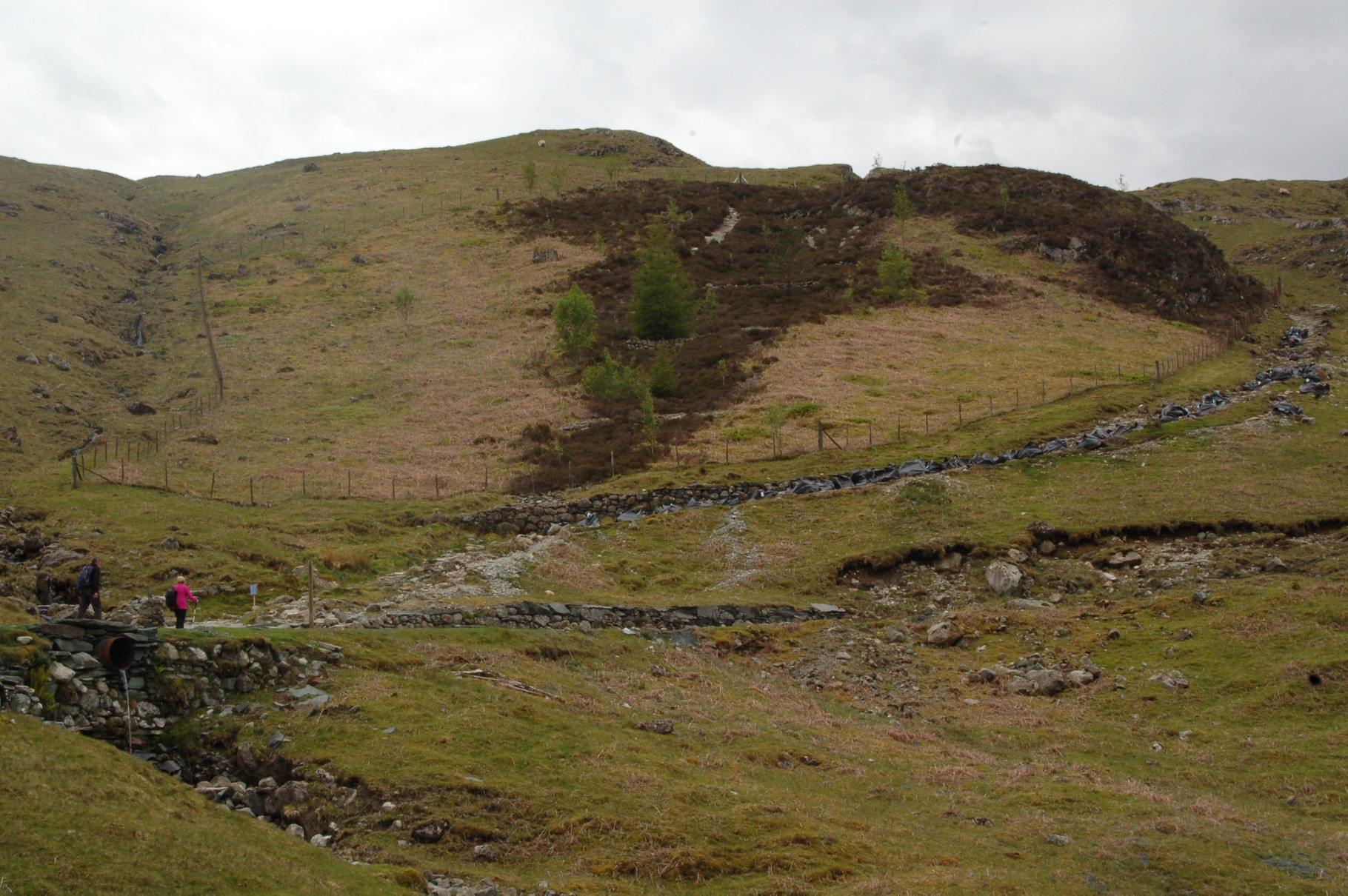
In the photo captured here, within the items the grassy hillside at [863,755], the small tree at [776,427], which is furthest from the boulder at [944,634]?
the small tree at [776,427]

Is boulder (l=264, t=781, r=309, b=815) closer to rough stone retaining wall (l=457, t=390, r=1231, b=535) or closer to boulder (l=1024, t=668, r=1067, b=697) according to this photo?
boulder (l=1024, t=668, r=1067, b=697)

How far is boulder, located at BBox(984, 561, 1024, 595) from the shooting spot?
31.0m

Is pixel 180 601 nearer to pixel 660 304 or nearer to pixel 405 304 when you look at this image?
pixel 660 304

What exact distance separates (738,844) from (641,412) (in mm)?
45436

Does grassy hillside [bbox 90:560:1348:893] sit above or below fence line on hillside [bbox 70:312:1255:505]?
below

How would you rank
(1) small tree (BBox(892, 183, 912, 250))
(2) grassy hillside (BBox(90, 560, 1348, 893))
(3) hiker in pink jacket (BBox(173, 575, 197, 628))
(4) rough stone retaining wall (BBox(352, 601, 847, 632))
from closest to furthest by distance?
(2) grassy hillside (BBox(90, 560, 1348, 893))
(3) hiker in pink jacket (BBox(173, 575, 197, 628))
(4) rough stone retaining wall (BBox(352, 601, 847, 632))
(1) small tree (BBox(892, 183, 912, 250))

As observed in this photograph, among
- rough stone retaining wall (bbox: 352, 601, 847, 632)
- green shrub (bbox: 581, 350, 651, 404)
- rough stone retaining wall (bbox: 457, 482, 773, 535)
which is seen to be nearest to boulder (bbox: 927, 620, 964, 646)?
rough stone retaining wall (bbox: 352, 601, 847, 632)

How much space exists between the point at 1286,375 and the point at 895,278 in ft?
103

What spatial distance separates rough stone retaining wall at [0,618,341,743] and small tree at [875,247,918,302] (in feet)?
223

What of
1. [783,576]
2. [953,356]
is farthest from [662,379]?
[783,576]

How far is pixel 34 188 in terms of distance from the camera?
116 m

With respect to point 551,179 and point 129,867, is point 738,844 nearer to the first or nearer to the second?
point 129,867

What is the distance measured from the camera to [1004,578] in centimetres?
3125

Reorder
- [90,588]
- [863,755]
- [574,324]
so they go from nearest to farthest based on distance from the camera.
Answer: [863,755], [90,588], [574,324]
